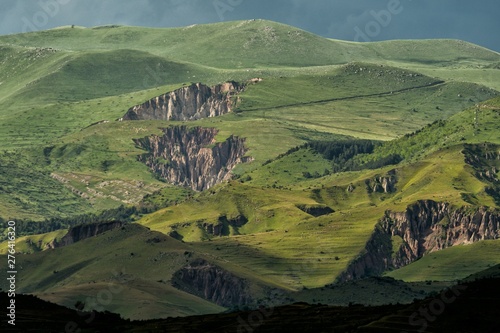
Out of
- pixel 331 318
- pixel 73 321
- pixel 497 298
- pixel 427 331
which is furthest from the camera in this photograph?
pixel 73 321

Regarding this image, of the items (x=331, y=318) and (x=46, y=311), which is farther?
(x=46, y=311)

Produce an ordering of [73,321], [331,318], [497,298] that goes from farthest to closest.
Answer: [73,321] < [331,318] < [497,298]

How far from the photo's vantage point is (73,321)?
167625 mm

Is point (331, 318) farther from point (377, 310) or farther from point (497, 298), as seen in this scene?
point (497, 298)

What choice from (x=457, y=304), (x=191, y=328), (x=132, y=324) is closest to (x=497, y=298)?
(x=457, y=304)

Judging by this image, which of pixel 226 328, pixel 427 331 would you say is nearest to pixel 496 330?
pixel 427 331

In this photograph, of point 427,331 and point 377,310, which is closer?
point 427,331

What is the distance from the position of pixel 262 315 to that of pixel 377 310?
1391 cm

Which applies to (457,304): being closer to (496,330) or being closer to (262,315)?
(496,330)

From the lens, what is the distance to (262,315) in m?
165

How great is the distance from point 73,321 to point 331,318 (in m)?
32.5

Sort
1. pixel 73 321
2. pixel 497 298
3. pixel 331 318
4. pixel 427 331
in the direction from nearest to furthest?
pixel 427 331
pixel 497 298
pixel 331 318
pixel 73 321

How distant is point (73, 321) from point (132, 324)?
8.13 metres

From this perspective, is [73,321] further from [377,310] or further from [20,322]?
[377,310]
